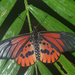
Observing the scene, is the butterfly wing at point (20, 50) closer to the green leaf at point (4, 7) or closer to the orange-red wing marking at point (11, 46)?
the orange-red wing marking at point (11, 46)

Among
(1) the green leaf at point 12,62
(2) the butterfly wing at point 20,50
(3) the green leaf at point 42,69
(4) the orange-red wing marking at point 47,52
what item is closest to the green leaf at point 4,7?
(1) the green leaf at point 12,62

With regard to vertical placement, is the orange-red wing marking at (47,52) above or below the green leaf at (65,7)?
below

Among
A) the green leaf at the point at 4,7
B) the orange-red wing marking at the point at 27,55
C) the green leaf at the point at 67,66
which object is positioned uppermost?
the green leaf at the point at 4,7

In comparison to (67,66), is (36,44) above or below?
above

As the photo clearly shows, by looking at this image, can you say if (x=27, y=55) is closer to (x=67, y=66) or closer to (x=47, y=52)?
(x=47, y=52)

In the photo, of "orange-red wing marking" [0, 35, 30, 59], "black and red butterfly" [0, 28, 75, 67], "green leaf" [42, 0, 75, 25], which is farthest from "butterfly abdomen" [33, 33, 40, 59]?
"green leaf" [42, 0, 75, 25]

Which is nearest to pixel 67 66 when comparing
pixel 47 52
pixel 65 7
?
pixel 47 52
